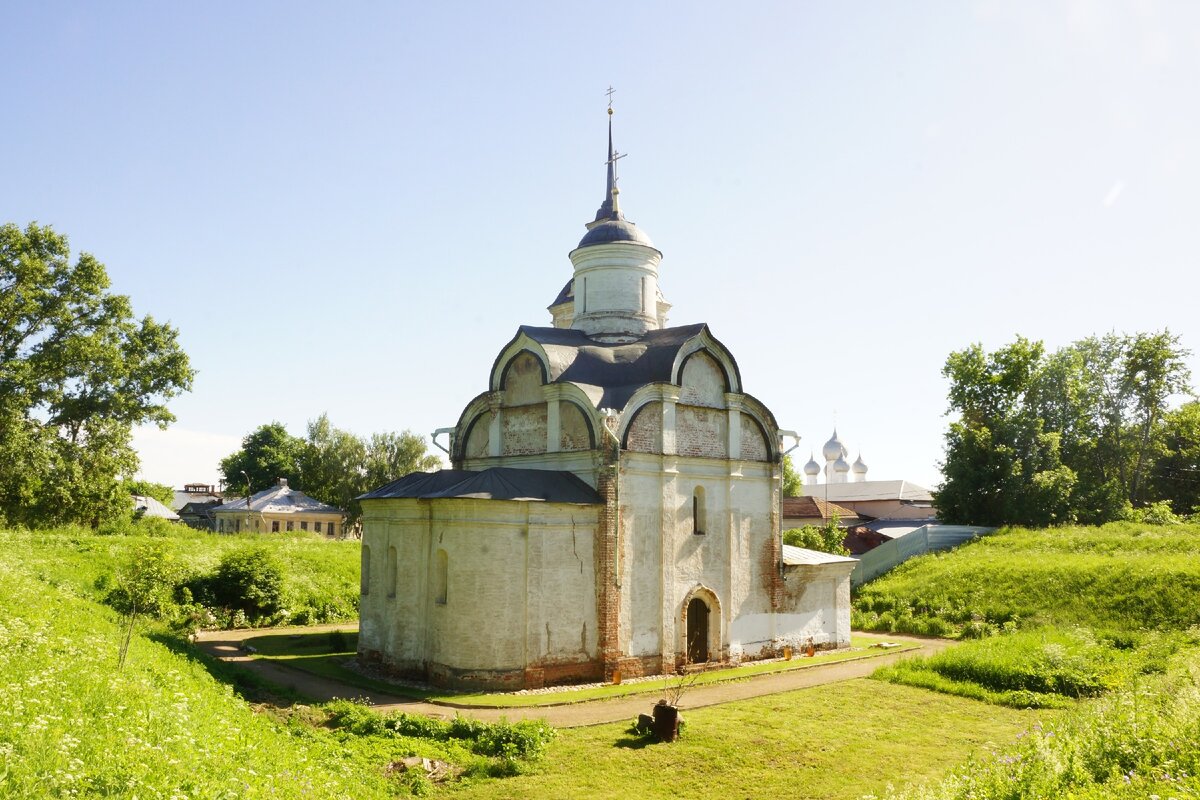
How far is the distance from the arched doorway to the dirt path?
1599mm

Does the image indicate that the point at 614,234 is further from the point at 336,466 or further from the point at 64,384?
the point at 336,466

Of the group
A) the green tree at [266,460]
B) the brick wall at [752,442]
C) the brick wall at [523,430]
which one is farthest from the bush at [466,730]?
the green tree at [266,460]

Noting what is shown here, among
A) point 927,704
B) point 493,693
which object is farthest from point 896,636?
point 493,693

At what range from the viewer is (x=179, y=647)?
719 inches

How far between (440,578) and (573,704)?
4.24 metres

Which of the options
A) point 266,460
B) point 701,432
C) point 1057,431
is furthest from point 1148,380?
point 266,460

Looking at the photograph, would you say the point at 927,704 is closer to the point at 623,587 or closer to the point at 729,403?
the point at 623,587

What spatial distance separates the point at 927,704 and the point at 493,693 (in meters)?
9.11

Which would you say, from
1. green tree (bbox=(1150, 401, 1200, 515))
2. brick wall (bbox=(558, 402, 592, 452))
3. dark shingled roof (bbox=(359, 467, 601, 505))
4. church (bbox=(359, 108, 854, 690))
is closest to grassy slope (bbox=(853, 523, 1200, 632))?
church (bbox=(359, 108, 854, 690))

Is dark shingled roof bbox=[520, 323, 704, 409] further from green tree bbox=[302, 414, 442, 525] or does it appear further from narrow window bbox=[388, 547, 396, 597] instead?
green tree bbox=[302, 414, 442, 525]

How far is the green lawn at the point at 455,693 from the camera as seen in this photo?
55.2ft

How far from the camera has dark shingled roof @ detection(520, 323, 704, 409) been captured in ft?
68.1

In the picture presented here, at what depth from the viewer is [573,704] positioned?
1655cm

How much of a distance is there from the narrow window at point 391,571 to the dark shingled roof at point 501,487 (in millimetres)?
1344
